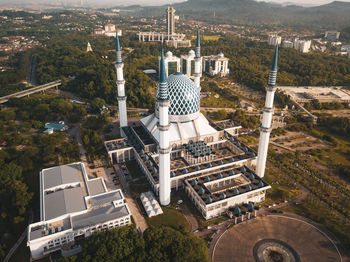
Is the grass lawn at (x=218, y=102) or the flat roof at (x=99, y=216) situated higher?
the flat roof at (x=99, y=216)

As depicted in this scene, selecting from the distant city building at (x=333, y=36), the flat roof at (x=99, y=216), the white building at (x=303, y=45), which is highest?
the distant city building at (x=333, y=36)

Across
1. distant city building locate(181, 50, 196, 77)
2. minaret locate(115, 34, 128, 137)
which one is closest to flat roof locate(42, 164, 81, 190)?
minaret locate(115, 34, 128, 137)

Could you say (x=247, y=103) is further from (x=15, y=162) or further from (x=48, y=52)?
(x=48, y=52)

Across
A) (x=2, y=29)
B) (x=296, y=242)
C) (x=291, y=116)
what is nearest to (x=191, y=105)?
(x=296, y=242)

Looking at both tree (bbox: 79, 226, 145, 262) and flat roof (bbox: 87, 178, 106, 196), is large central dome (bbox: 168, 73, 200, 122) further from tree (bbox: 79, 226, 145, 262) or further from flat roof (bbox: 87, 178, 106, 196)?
tree (bbox: 79, 226, 145, 262)

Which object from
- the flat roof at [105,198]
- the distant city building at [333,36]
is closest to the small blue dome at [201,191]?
the flat roof at [105,198]

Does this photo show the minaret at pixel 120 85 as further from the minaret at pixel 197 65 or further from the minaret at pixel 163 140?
the minaret at pixel 163 140
